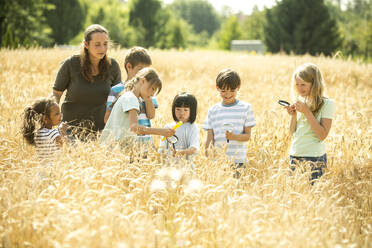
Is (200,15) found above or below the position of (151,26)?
above

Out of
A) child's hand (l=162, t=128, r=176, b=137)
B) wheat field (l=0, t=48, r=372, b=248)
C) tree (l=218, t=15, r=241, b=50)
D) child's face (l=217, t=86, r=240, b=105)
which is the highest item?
tree (l=218, t=15, r=241, b=50)

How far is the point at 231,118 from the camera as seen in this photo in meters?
3.82

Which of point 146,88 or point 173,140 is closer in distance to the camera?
point 146,88

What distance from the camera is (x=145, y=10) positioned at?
134 ft

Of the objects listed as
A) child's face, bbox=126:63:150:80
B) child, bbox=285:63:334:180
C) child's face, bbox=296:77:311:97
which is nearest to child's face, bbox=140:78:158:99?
child's face, bbox=126:63:150:80

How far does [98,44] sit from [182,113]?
1.32 metres

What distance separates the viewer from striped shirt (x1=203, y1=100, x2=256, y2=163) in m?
3.80

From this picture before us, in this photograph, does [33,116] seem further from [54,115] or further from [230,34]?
[230,34]

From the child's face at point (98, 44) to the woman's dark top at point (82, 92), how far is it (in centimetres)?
27

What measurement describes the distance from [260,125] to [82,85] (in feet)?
7.86

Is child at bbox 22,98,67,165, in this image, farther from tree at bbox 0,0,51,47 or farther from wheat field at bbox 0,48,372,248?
tree at bbox 0,0,51,47

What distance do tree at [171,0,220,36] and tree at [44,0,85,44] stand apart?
3174 inches

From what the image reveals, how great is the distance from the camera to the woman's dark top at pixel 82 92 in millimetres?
4418

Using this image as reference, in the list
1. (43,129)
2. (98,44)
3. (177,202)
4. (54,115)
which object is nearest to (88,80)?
(98,44)
